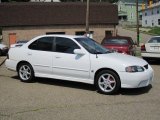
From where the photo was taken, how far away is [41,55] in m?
10.8

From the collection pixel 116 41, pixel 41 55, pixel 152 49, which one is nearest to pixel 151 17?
pixel 116 41

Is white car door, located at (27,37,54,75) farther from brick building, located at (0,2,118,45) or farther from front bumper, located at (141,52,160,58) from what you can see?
brick building, located at (0,2,118,45)

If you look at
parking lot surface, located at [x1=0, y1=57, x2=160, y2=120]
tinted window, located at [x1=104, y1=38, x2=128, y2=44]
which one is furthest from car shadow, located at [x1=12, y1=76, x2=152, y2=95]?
tinted window, located at [x1=104, y1=38, x2=128, y2=44]

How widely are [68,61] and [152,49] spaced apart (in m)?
7.66

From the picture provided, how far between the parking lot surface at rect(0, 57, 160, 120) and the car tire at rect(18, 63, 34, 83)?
0.68ft

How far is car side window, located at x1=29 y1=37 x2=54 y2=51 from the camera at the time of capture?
10828 mm

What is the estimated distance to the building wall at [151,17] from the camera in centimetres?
8421

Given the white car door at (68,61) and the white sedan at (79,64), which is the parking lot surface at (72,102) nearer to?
the white sedan at (79,64)

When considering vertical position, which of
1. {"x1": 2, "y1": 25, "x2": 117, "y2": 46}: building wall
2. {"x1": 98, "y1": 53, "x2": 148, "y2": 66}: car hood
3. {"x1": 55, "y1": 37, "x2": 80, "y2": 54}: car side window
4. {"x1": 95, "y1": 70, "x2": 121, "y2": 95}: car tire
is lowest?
{"x1": 95, "y1": 70, "x2": 121, "y2": 95}: car tire

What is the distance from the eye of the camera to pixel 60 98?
8.91 metres

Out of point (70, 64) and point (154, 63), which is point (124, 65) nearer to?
point (70, 64)

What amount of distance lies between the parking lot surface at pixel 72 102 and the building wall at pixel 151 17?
74996 millimetres

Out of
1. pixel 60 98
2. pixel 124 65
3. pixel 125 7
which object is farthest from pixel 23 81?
pixel 125 7

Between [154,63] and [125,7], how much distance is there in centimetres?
9444
